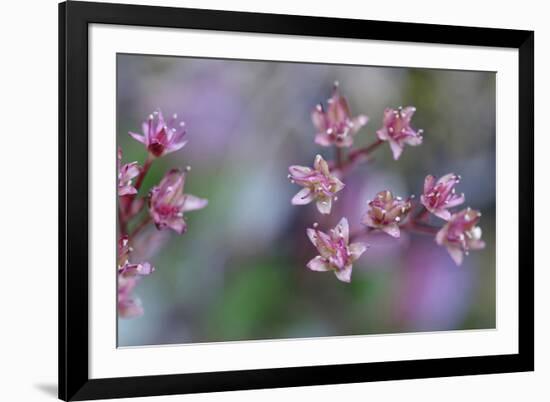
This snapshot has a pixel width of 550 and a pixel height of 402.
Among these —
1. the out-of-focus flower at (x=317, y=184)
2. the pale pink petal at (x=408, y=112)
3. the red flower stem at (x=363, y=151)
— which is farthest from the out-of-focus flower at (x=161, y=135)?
the pale pink petal at (x=408, y=112)

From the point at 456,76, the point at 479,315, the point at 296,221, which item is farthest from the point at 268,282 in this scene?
the point at 456,76

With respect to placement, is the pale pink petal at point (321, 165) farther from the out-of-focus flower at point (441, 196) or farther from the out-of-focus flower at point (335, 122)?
the out-of-focus flower at point (441, 196)

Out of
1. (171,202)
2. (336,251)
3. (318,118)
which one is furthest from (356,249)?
(171,202)

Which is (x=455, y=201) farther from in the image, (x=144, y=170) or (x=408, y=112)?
(x=144, y=170)

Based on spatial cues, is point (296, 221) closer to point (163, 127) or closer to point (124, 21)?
point (163, 127)

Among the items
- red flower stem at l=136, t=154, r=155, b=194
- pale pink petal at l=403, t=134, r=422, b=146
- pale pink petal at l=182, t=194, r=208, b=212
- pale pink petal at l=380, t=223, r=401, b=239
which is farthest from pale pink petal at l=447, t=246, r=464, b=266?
red flower stem at l=136, t=154, r=155, b=194

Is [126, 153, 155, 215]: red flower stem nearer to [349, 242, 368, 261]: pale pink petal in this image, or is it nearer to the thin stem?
the thin stem

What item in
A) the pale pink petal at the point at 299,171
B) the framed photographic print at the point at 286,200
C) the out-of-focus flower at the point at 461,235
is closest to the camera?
the framed photographic print at the point at 286,200
